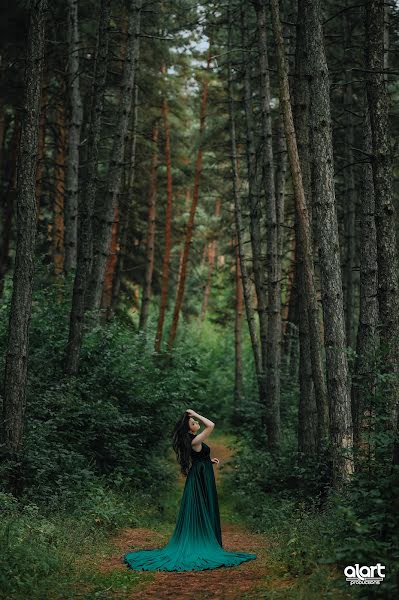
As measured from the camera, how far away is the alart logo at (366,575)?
18.6 feet

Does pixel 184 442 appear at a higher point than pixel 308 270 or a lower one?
lower

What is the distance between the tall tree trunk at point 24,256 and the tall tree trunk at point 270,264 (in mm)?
6458

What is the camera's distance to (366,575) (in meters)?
5.77

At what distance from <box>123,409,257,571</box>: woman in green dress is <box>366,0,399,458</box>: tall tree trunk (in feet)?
8.93

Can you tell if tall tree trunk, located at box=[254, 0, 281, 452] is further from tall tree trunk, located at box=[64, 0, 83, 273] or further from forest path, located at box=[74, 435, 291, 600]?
forest path, located at box=[74, 435, 291, 600]

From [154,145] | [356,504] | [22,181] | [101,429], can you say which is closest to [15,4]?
[22,181]

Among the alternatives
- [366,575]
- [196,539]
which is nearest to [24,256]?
[196,539]

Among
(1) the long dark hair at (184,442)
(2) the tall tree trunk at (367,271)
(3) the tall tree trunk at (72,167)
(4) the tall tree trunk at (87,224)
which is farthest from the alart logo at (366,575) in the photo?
(3) the tall tree trunk at (72,167)

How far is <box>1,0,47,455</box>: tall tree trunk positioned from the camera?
942 centimetres

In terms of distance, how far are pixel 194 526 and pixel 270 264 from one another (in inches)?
282

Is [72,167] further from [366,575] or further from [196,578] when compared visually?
[366,575]

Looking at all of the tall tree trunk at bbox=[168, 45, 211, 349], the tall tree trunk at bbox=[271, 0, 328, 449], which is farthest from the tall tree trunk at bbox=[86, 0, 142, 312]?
the tall tree trunk at bbox=[168, 45, 211, 349]

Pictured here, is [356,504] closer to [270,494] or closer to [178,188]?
[270,494]

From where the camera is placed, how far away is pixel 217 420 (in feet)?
88.0
